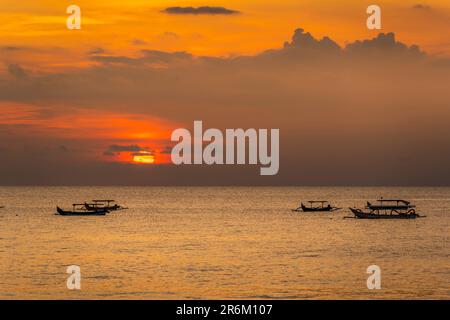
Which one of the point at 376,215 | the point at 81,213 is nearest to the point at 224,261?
the point at 376,215

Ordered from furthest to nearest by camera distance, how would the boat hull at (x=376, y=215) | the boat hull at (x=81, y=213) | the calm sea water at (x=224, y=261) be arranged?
the boat hull at (x=81, y=213) < the boat hull at (x=376, y=215) < the calm sea water at (x=224, y=261)

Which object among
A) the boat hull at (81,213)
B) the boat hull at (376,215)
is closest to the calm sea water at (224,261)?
the boat hull at (376,215)

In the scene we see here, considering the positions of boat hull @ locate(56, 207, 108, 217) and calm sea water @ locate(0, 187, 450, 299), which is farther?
boat hull @ locate(56, 207, 108, 217)

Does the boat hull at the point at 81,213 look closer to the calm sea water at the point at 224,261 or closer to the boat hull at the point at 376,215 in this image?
the calm sea water at the point at 224,261

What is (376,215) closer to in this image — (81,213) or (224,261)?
(81,213)

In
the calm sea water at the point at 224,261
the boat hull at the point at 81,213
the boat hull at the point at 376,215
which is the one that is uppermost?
the boat hull at the point at 81,213

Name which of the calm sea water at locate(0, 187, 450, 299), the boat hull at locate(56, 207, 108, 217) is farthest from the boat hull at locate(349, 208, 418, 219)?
the boat hull at locate(56, 207, 108, 217)

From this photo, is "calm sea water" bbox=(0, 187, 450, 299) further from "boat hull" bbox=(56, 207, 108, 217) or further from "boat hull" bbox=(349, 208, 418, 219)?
"boat hull" bbox=(56, 207, 108, 217)

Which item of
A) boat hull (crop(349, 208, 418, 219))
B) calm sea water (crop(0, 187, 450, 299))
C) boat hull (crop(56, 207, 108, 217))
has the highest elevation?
boat hull (crop(56, 207, 108, 217))

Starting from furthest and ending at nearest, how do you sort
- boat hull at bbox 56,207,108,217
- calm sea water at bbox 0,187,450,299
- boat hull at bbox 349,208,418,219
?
boat hull at bbox 56,207,108,217
boat hull at bbox 349,208,418,219
calm sea water at bbox 0,187,450,299

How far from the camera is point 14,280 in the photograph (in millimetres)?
49344
